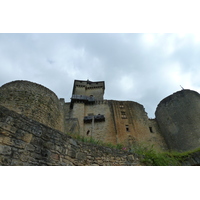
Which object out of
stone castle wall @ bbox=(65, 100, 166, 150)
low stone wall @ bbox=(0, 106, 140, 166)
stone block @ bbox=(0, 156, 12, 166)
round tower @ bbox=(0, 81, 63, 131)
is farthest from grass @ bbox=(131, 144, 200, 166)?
stone castle wall @ bbox=(65, 100, 166, 150)

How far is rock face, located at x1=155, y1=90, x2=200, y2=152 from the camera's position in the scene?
43.6ft

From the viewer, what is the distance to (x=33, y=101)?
244 inches

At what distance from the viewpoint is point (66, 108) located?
21531 mm

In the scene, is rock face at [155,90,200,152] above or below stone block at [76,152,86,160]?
above

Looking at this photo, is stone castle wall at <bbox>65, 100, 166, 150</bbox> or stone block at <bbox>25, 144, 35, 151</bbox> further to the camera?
stone castle wall at <bbox>65, 100, 166, 150</bbox>

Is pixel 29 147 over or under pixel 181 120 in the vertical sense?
under

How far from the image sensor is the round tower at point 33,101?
576 centimetres

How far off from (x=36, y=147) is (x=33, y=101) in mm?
3930

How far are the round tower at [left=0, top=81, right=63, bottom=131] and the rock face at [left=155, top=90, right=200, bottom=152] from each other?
12.8 metres

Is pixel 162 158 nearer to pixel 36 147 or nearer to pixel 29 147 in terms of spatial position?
pixel 36 147

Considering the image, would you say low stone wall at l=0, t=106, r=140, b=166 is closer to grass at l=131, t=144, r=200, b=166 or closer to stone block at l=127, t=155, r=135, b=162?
stone block at l=127, t=155, r=135, b=162

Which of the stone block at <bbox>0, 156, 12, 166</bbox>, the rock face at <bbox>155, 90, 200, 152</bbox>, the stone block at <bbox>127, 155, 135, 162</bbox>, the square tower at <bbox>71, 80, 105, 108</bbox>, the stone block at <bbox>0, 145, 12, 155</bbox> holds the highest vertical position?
the square tower at <bbox>71, 80, 105, 108</bbox>

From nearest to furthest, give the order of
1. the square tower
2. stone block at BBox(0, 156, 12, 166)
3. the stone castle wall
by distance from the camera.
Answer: stone block at BBox(0, 156, 12, 166) < the stone castle wall < the square tower

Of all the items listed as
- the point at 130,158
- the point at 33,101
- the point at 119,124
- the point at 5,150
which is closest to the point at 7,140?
the point at 5,150
